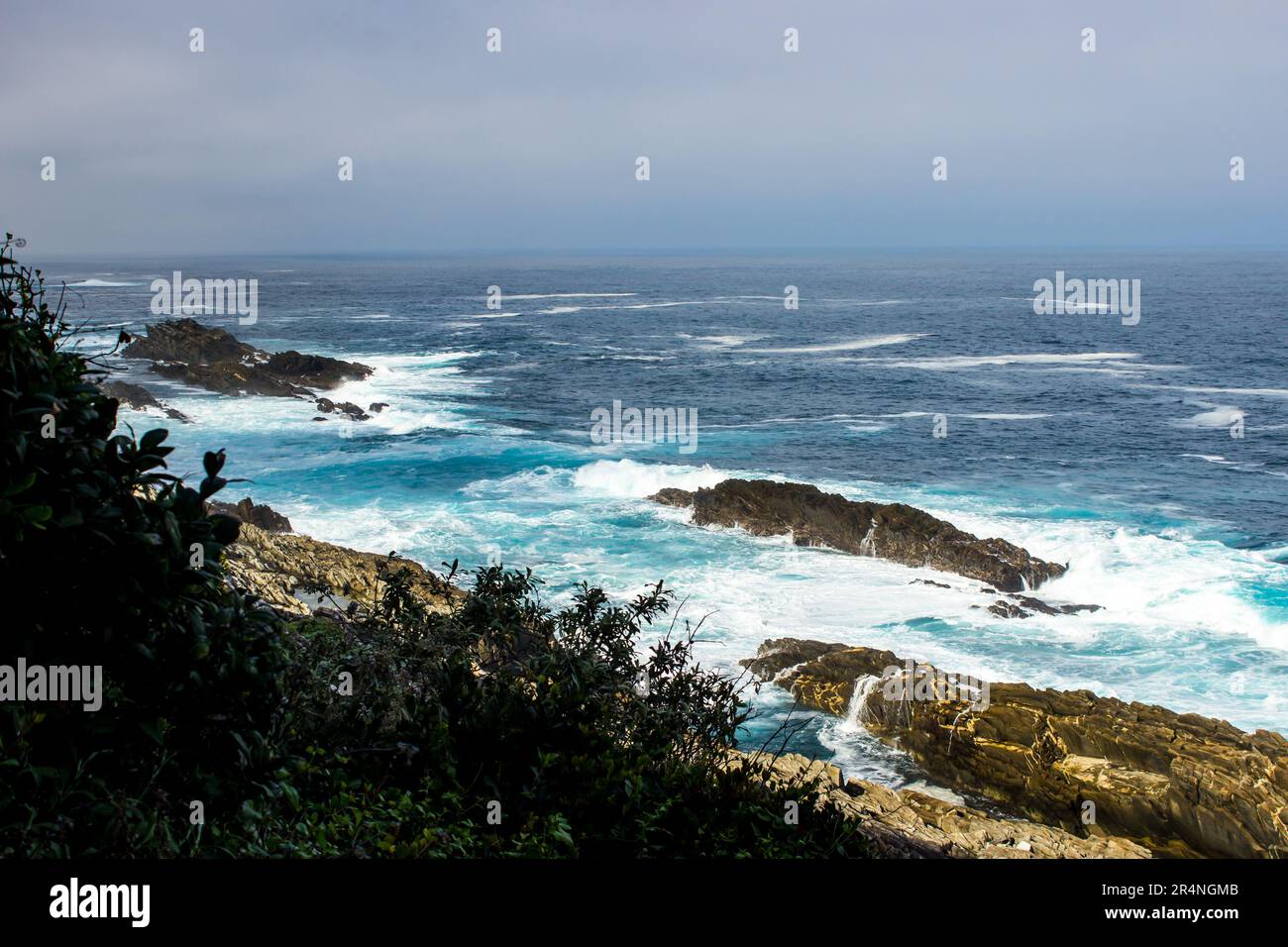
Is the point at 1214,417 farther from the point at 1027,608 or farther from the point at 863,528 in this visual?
the point at 1027,608

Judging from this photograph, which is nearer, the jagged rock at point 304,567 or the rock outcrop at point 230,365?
the jagged rock at point 304,567

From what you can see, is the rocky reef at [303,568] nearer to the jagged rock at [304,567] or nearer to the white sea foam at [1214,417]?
the jagged rock at [304,567]

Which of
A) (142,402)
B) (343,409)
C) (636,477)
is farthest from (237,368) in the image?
(636,477)

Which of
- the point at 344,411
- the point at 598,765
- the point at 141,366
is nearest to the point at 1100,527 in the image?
the point at 598,765

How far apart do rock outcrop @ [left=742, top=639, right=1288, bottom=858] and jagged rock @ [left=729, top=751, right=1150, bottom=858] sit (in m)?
0.73

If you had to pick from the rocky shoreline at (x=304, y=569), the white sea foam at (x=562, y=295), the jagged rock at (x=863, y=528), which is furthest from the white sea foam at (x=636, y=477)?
the white sea foam at (x=562, y=295)

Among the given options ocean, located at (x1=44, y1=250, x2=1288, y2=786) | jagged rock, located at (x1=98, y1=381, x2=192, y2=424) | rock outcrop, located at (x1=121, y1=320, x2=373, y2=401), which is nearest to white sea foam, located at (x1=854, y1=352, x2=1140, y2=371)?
ocean, located at (x1=44, y1=250, x2=1288, y2=786)

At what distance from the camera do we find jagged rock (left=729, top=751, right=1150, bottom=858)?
32.0 ft

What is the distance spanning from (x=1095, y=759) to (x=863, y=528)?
→ 11.8 meters

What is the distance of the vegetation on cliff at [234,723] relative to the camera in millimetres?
3441

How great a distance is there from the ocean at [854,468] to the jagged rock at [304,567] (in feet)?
9.08
